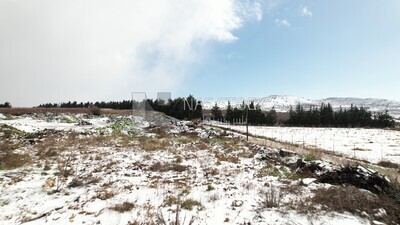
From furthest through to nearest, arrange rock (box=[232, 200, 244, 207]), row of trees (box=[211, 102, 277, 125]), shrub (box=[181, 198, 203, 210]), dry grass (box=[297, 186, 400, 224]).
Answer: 1. row of trees (box=[211, 102, 277, 125])
2. rock (box=[232, 200, 244, 207])
3. shrub (box=[181, 198, 203, 210])
4. dry grass (box=[297, 186, 400, 224])

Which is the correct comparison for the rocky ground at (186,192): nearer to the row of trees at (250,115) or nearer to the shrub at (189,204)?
the shrub at (189,204)

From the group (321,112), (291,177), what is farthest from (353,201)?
(321,112)

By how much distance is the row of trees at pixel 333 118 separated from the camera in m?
73.7

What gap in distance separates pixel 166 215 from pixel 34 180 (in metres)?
6.10

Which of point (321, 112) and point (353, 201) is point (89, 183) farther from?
point (321, 112)

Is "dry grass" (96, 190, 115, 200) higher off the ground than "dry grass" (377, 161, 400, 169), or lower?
higher

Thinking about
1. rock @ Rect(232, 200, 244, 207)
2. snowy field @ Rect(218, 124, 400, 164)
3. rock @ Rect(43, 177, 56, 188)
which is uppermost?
rock @ Rect(43, 177, 56, 188)

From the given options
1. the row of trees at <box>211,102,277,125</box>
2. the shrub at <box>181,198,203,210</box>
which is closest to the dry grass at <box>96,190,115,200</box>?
the shrub at <box>181,198,203,210</box>

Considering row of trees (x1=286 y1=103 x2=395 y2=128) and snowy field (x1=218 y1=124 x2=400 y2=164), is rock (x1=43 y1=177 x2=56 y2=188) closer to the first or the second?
snowy field (x1=218 y1=124 x2=400 y2=164)

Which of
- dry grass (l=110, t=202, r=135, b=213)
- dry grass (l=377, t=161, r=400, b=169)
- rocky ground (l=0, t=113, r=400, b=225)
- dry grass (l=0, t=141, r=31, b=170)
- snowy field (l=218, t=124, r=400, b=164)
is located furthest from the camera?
snowy field (l=218, t=124, r=400, b=164)

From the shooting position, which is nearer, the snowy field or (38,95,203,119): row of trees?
the snowy field

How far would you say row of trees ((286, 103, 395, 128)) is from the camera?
7369 centimetres

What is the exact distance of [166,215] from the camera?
5957 mm

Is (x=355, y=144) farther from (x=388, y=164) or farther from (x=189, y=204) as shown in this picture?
(x=189, y=204)
